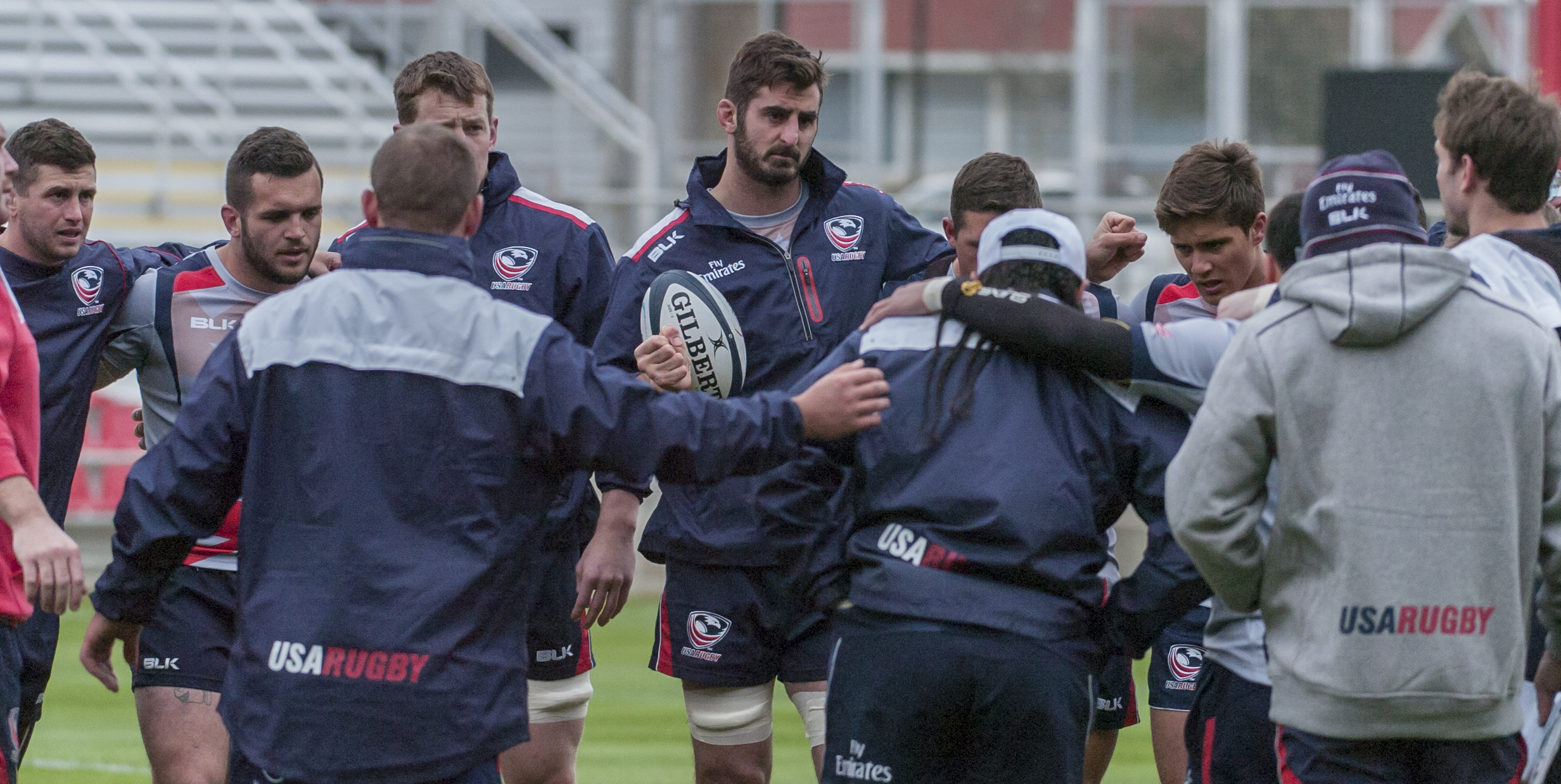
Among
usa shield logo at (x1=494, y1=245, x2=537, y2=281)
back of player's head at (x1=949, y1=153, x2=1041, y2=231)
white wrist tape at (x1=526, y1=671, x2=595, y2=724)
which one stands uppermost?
back of player's head at (x1=949, y1=153, x2=1041, y2=231)

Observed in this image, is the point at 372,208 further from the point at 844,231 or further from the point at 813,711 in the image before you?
the point at 813,711

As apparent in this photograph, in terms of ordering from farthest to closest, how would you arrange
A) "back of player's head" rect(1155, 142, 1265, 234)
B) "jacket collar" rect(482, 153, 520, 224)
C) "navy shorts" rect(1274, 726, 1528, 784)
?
"jacket collar" rect(482, 153, 520, 224), "back of player's head" rect(1155, 142, 1265, 234), "navy shorts" rect(1274, 726, 1528, 784)

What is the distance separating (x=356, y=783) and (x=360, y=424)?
75 cm

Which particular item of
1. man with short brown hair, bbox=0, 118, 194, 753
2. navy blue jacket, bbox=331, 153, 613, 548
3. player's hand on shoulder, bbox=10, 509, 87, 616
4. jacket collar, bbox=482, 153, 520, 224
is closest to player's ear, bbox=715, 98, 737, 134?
navy blue jacket, bbox=331, 153, 613, 548

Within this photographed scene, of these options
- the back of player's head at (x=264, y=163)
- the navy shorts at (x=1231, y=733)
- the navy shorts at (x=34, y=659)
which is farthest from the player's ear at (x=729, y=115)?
the navy shorts at (x=34, y=659)

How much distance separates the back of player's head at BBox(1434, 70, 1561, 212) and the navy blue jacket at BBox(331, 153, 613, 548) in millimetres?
2658

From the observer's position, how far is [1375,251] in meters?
3.63

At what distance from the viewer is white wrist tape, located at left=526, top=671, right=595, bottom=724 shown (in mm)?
5844

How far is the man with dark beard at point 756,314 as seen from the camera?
5.37 meters

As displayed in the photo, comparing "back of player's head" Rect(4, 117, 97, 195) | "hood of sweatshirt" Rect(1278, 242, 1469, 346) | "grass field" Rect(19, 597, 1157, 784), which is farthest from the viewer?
"grass field" Rect(19, 597, 1157, 784)

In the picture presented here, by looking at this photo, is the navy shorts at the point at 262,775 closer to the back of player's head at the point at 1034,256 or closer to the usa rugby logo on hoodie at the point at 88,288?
the back of player's head at the point at 1034,256

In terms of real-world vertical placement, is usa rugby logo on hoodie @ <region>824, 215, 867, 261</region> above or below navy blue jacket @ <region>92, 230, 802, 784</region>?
above

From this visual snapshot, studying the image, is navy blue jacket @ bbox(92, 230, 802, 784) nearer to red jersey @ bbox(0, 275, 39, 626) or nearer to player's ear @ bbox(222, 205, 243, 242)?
red jersey @ bbox(0, 275, 39, 626)

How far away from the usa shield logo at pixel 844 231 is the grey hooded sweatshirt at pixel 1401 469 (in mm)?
1990
